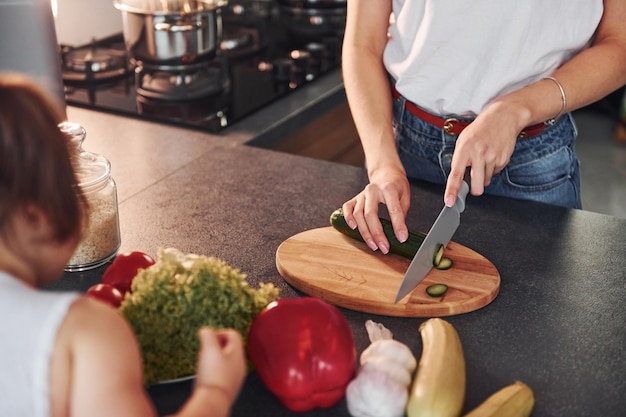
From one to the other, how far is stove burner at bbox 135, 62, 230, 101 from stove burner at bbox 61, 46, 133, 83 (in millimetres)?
86

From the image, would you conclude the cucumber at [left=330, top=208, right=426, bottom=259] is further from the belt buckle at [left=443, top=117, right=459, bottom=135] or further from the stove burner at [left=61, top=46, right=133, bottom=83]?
the stove burner at [left=61, top=46, right=133, bottom=83]

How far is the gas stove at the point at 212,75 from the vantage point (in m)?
1.97

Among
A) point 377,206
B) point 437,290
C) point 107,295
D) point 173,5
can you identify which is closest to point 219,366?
point 107,295

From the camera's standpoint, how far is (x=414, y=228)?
1386 mm

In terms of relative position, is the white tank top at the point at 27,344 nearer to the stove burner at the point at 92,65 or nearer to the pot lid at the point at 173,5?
the pot lid at the point at 173,5

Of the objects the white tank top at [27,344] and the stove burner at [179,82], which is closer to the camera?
the white tank top at [27,344]

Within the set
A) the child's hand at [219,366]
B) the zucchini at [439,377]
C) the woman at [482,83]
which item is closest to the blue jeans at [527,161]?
the woman at [482,83]

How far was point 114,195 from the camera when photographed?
1227 millimetres

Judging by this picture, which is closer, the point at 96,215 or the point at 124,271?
the point at 124,271

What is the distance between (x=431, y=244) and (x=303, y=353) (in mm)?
358

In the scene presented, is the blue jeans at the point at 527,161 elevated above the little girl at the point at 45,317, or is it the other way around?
the little girl at the point at 45,317

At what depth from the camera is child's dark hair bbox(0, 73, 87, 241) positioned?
0.68 meters

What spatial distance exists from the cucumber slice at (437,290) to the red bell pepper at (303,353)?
243 mm

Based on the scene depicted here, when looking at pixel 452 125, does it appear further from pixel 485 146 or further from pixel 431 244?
pixel 431 244
